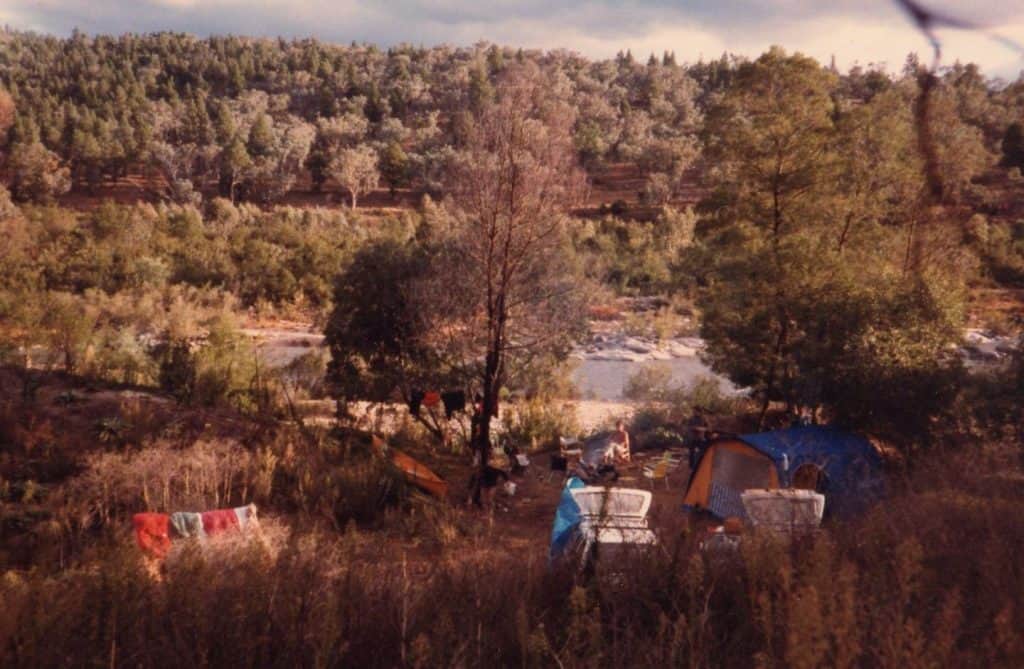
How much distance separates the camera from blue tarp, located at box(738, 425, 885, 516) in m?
8.53

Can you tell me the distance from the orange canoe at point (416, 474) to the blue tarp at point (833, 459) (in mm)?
3954

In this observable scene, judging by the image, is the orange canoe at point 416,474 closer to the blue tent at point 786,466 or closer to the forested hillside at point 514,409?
the forested hillside at point 514,409

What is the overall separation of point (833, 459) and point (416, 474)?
5232 mm

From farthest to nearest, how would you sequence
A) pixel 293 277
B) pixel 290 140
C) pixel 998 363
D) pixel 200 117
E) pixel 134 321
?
pixel 200 117
pixel 290 140
pixel 293 277
pixel 134 321
pixel 998 363

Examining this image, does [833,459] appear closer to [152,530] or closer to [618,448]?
[618,448]

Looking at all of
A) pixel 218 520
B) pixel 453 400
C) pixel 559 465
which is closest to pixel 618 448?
pixel 559 465

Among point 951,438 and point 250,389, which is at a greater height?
point 951,438

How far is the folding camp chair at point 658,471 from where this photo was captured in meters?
11.6

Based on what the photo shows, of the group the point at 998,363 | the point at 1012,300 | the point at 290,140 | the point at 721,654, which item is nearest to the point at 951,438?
the point at 998,363

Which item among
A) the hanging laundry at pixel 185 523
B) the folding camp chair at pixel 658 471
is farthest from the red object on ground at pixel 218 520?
the folding camp chair at pixel 658 471

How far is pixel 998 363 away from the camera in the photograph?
10.5 meters

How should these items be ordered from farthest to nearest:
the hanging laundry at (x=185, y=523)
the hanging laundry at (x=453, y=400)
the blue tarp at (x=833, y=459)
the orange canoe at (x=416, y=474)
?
1. the hanging laundry at (x=453, y=400)
2. the orange canoe at (x=416, y=474)
3. the blue tarp at (x=833, y=459)
4. the hanging laundry at (x=185, y=523)

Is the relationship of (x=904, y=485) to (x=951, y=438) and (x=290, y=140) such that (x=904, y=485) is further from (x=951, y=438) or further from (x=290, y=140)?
(x=290, y=140)

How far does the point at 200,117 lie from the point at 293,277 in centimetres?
3700
